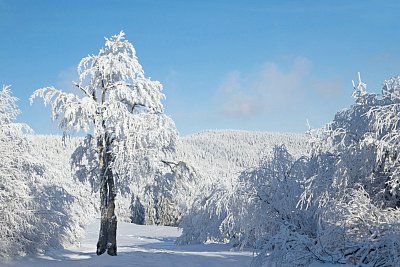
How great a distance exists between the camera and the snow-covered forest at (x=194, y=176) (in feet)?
34.9

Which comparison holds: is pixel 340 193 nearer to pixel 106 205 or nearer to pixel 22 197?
pixel 106 205

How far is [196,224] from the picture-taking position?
37500mm

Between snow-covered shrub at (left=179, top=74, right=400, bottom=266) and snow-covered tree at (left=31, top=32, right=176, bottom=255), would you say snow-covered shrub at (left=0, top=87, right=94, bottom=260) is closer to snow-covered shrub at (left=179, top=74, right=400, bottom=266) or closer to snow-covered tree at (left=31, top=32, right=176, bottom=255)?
snow-covered tree at (left=31, top=32, right=176, bottom=255)

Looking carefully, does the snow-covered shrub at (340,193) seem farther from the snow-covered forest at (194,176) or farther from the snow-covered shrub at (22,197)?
the snow-covered shrub at (22,197)

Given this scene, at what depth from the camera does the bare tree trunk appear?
18328mm

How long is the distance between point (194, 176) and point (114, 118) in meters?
4.25

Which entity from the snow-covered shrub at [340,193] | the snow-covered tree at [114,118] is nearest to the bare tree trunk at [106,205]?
the snow-covered tree at [114,118]

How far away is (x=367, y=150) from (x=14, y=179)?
1327 centimetres

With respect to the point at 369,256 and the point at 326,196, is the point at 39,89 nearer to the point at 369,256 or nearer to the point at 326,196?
the point at 326,196

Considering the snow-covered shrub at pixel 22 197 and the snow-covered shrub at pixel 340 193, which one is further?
the snow-covered shrub at pixel 22 197

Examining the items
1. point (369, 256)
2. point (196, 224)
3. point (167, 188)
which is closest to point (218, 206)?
point (196, 224)

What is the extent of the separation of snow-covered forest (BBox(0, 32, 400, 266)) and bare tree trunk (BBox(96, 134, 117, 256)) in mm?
39

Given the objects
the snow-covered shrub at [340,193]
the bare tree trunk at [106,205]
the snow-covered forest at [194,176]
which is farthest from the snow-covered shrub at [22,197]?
the snow-covered shrub at [340,193]

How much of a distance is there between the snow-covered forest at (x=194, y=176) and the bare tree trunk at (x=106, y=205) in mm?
39
